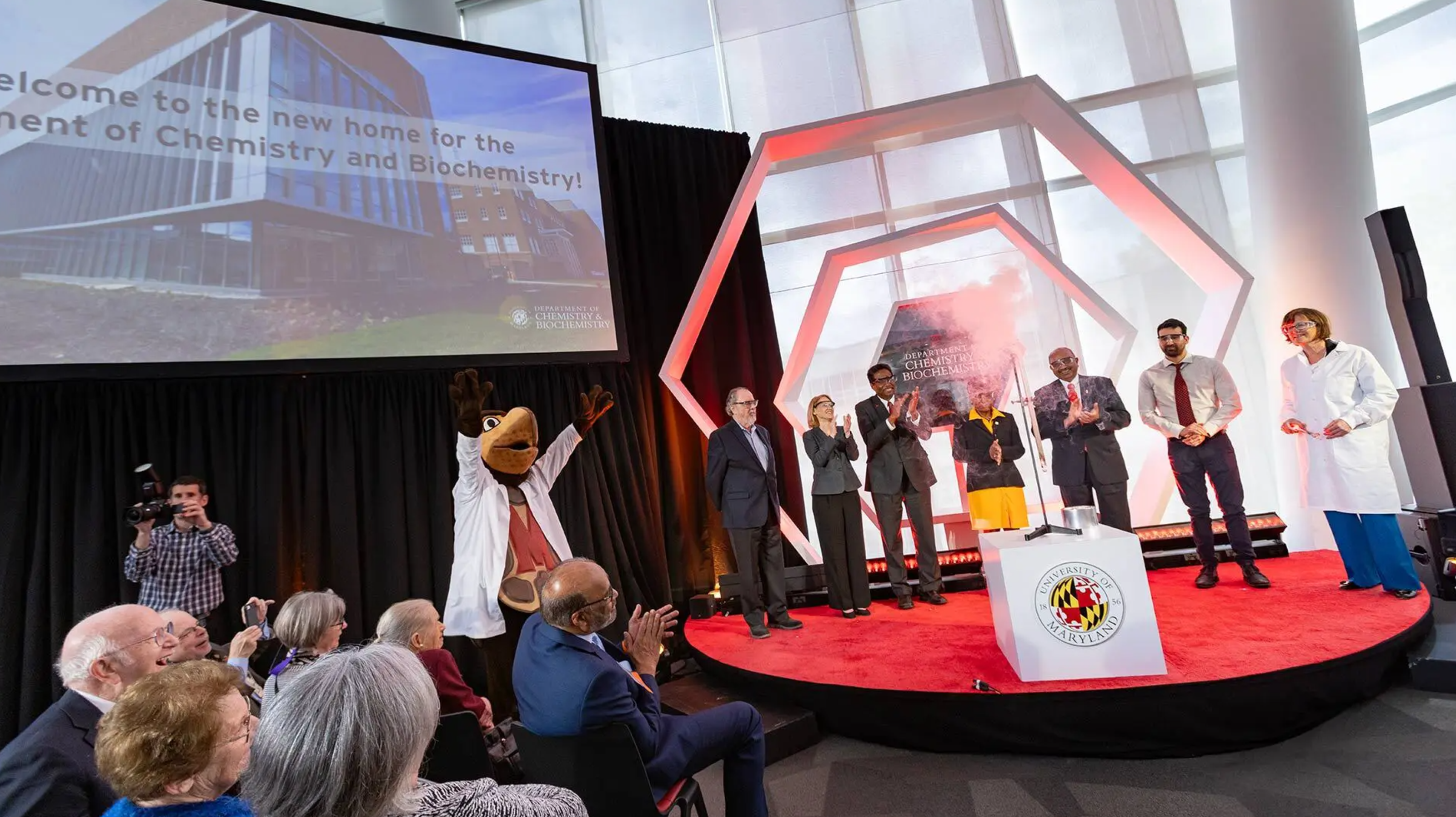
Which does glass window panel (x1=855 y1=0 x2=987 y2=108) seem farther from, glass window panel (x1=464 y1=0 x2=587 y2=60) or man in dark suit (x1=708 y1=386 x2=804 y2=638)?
man in dark suit (x1=708 y1=386 x2=804 y2=638)

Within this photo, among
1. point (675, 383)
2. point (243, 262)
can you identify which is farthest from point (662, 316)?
point (243, 262)

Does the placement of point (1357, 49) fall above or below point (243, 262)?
above

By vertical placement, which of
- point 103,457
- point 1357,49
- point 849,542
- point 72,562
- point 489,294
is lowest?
point 849,542

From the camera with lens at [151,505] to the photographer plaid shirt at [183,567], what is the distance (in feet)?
0.30

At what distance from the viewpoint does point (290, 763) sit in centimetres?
90

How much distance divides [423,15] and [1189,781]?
689 cm

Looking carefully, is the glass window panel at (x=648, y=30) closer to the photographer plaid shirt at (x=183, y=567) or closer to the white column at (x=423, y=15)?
the white column at (x=423, y=15)

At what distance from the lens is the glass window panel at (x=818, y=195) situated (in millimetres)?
6363

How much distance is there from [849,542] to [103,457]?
376 cm

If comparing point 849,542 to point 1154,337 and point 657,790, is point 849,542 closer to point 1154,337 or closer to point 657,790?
point 657,790

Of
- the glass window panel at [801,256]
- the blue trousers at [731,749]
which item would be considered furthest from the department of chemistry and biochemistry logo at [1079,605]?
the glass window panel at [801,256]

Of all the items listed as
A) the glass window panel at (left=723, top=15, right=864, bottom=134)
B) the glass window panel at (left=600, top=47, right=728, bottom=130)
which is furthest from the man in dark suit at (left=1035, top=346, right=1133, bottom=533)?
the glass window panel at (left=600, top=47, right=728, bottom=130)

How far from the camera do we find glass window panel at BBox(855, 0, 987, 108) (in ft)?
21.2

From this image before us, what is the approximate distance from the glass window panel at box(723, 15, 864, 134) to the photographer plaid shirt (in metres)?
5.16
